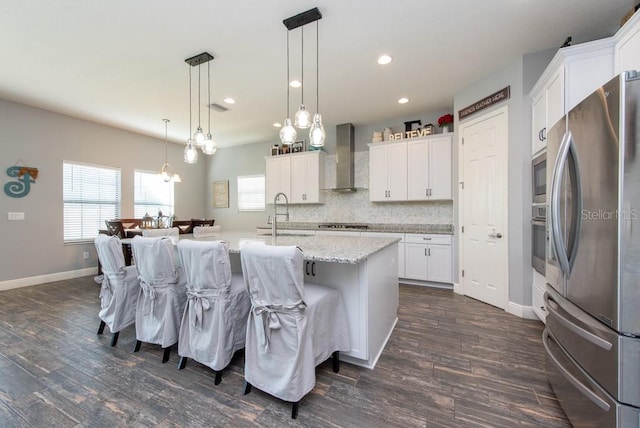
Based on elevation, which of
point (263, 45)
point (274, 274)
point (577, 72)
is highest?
point (263, 45)

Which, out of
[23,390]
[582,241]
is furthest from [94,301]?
[582,241]

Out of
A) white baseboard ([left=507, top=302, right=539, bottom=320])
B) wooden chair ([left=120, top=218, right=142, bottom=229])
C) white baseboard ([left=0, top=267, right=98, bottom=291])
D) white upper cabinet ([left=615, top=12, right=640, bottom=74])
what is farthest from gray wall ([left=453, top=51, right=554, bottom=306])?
white baseboard ([left=0, top=267, right=98, bottom=291])

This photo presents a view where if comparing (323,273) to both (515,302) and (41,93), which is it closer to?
(515,302)

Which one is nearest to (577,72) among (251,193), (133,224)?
(251,193)

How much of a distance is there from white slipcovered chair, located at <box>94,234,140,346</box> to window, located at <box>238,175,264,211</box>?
3991mm

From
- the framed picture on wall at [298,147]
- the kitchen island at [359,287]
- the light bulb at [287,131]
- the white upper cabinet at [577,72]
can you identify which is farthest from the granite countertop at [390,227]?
the light bulb at [287,131]

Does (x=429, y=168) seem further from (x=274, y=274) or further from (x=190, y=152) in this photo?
(x=274, y=274)

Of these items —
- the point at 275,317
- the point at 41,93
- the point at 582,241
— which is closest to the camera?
the point at 582,241

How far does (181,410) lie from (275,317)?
0.78m

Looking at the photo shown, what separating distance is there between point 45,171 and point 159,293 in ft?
13.5

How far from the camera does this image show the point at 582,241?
4.23ft

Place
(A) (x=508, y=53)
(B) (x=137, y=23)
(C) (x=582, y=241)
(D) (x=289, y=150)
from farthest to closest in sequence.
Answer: (D) (x=289, y=150)
(A) (x=508, y=53)
(B) (x=137, y=23)
(C) (x=582, y=241)

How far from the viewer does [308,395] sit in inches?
66.7

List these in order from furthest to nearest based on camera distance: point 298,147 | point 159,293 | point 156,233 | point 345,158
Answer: point 298,147
point 345,158
point 156,233
point 159,293
